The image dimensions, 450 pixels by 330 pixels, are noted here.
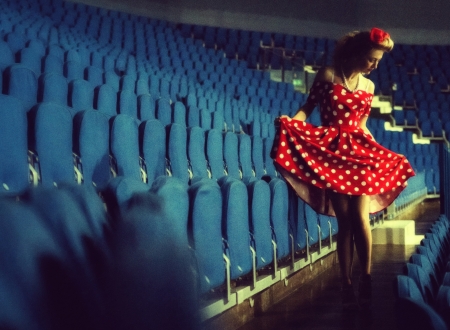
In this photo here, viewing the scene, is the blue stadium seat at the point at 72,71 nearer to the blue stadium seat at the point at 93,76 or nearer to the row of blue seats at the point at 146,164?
the blue stadium seat at the point at 93,76

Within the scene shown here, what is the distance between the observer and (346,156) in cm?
61

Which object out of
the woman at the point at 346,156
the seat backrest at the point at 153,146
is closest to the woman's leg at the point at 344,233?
the woman at the point at 346,156

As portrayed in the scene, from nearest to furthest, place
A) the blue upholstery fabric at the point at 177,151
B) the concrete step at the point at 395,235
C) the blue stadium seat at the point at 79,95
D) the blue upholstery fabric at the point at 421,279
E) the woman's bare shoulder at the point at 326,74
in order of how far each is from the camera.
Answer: the blue upholstery fabric at the point at 421,279 < the woman's bare shoulder at the point at 326,74 < the blue upholstery fabric at the point at 177,151 < the blue stadium seat at the point at 79,95 < the concrete step at the point at 395,235

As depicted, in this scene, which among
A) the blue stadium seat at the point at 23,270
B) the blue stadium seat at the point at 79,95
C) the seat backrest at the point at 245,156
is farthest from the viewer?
the seat backrest at the point at 245,156

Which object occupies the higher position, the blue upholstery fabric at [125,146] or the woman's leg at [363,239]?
the blue upholstery fabric at [125,146]

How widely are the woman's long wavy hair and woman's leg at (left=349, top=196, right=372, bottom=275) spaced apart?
149 mm

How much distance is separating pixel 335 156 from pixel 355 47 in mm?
121

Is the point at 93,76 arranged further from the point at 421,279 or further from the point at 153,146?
the point at 421,279

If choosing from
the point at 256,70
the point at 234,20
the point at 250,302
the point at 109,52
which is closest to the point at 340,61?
the point at 250,302

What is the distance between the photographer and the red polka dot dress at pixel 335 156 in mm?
591

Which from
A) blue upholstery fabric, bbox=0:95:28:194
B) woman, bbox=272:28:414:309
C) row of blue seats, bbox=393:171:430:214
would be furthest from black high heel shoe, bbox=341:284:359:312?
row of blue seats, bbox=393:171:430:214

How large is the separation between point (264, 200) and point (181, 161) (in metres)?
0.16

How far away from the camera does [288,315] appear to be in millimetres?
583

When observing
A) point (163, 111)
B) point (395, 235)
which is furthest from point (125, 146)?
point (395, 235)
